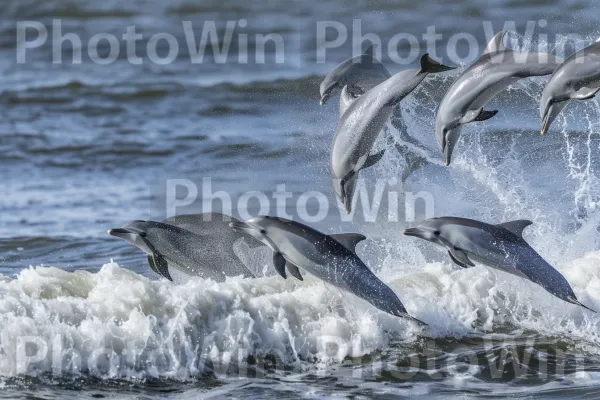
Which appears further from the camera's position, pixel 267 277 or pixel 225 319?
pixel 267 277

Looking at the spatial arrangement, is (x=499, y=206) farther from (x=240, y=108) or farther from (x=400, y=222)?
(x=240, y=108)

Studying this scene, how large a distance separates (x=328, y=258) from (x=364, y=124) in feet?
3.87

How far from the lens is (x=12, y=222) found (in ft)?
46.0

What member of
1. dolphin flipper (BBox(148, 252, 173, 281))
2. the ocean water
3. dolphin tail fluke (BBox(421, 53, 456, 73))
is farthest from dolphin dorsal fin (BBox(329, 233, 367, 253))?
dolphin flipper (BBox(148, 252, 173, 281))

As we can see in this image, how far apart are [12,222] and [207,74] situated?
34.0 ft

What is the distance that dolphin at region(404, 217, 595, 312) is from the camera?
27.3ft

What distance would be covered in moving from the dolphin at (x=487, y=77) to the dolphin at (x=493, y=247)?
0.88 metres

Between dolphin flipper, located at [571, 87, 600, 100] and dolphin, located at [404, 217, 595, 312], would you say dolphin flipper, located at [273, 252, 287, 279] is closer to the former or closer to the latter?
dolphin, located at [404, 217, 595, 312]

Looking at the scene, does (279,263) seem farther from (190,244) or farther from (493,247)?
(493,247)

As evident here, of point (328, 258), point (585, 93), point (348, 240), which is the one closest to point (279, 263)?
point (328, 258)

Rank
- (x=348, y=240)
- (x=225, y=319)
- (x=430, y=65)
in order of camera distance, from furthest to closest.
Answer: (x=225, y=319) → (x=348, y=240) → (x=430, y=65)

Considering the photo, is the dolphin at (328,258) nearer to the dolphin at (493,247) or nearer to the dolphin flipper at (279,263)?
the dolphin flipper at (279,263)

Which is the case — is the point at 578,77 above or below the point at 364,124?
above

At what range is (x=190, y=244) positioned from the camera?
930 cm
